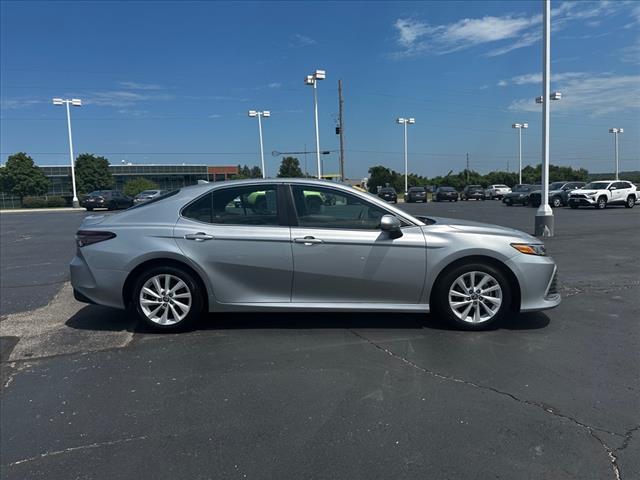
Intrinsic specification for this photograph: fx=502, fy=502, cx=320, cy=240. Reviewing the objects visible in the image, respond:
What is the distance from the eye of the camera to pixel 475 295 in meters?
5.09

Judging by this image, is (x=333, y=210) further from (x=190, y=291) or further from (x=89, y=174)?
(x=89, y=174)

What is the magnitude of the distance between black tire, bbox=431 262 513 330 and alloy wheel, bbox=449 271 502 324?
1.1 inches

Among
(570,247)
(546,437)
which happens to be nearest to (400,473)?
(546,437)

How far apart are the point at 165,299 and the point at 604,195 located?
3018 centimetres

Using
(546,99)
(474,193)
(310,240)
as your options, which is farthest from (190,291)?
(474,193)

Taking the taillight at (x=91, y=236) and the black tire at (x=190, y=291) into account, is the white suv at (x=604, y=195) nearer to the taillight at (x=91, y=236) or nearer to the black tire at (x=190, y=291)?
the black tire at (x=190, y=291)

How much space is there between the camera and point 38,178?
69750mm

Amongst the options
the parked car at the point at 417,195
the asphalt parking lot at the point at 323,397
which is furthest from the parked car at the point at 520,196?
the asphalt parking lot at the point at 323,397

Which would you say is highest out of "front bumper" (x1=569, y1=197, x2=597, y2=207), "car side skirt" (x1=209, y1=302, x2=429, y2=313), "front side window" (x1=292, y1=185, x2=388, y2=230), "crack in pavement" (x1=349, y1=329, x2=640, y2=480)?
"front side window" (x1=292, y1=185, x2=388, y2=230)

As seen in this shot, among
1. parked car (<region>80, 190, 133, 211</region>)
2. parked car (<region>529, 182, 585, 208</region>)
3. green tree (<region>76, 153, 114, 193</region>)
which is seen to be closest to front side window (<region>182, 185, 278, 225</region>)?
parked car (<region>529, 182, 585, 208</region>)

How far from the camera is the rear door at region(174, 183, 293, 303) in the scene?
511cm

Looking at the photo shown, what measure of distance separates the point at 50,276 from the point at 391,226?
6766 millimetres

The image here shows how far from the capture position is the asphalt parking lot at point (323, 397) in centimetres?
291

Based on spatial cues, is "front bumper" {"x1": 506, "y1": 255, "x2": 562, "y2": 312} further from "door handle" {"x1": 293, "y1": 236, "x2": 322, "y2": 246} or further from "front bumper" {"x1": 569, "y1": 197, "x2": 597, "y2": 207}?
"front bumper" {"x1": 569, "y1": 197, "x2": 597, "y2": 207}
